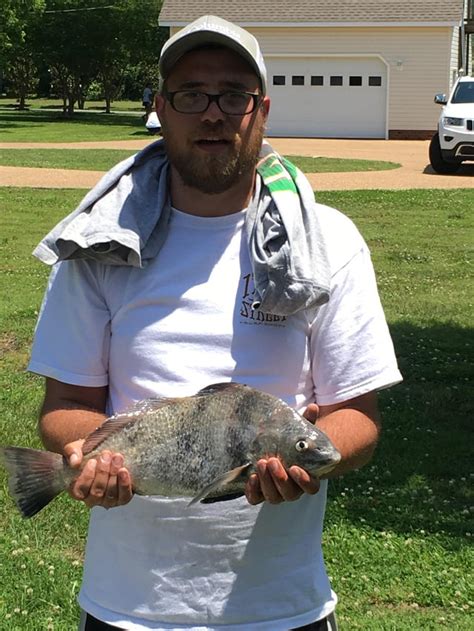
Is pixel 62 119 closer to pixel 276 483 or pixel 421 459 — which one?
pixel 421 459

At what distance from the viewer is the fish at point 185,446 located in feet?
6.40

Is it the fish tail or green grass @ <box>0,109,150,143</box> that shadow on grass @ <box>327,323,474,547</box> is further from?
green grass @ <box>0,109,150,143</box>

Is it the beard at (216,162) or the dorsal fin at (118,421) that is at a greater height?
the beard at (216,162)

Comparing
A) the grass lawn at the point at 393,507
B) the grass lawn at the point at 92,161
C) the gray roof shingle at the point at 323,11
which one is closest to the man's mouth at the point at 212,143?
the grass lawn at the point at 393,507

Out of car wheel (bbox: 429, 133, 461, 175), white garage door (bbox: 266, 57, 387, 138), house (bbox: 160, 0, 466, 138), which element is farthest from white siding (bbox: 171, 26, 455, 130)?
car wheel (bbox: 429, 133, 461, 175)

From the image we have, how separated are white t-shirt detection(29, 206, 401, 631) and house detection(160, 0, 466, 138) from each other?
103ft

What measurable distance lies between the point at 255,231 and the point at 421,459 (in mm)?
3855

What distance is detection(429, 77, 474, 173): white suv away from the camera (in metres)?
19.8

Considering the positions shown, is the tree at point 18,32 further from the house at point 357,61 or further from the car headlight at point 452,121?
the car headlight at point 452,121

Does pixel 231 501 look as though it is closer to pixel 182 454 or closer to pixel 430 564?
pixel 182 454

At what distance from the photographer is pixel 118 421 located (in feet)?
6.64

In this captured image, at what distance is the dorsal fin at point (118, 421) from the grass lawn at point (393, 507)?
216cm

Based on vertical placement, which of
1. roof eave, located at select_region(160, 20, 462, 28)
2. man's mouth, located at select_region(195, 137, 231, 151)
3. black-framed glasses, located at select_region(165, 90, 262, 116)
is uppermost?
black-framed glasses, located at select_region(165, 90, 262, 116)

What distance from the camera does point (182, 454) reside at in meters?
2.00
